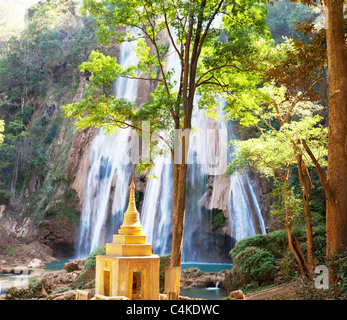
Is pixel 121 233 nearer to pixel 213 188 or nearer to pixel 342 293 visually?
pixel 342 293

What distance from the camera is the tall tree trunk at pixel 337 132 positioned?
711 centimetres

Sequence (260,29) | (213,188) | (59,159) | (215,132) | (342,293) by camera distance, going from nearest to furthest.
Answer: (342,293) < (260,29) < (213,188) < (215,132) < (59,159)

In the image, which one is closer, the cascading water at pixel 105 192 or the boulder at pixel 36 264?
the boulder at pixel 36 264

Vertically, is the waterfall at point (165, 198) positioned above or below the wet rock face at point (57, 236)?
above

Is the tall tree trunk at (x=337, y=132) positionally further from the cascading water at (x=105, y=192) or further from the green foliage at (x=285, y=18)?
the green foliage at (x=285, y=18)

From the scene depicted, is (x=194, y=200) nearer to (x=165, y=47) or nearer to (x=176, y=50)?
(x=165, y=47)

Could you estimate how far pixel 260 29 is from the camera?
399 inches

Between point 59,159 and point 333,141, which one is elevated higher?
point 59,159

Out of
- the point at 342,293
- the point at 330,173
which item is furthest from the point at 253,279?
the point at 342,293

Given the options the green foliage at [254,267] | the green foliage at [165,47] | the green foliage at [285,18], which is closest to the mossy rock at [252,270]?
the green foliage at [254,267]

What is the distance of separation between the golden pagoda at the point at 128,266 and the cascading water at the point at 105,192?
16.4m

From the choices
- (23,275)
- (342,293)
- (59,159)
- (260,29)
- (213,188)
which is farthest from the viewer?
(59,159)

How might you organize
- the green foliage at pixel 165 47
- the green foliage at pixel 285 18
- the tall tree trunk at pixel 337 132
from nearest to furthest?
1. the tall tree trunk at pixel 337 132
2. the green foliage at pixel 165 47
3. the green foliage at pixel 285 18

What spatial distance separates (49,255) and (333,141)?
20.4 m
